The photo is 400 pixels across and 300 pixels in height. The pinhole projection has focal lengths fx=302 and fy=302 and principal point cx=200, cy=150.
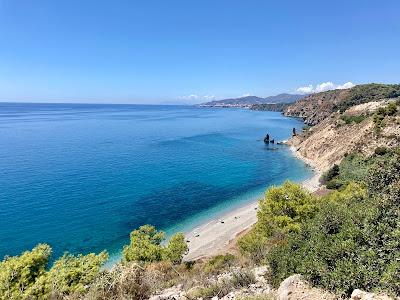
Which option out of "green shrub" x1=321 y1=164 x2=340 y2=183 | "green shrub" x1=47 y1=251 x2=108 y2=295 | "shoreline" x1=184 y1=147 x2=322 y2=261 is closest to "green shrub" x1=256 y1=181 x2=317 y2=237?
"shoreline" x1=184 y1=147 x2=322 y2=261

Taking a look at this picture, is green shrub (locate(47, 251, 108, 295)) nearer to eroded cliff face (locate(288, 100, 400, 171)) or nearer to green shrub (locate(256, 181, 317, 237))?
green shrub (locate(256, 181, 317, 237))

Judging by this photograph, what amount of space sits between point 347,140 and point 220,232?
5786 cm

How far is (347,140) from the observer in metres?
88.6

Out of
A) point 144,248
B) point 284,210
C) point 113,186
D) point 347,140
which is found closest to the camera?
point 144,248

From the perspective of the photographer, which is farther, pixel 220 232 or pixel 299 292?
pixel 220 232

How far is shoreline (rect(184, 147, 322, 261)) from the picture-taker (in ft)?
145

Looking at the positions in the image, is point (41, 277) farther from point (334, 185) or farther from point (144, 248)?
point (334, 185)

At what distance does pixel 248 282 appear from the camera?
713 inches

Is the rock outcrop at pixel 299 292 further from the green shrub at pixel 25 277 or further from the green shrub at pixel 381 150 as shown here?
the green shrub at pixel 381 150

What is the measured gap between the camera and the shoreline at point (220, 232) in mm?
44256

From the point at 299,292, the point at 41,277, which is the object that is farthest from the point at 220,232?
the point at 299,292

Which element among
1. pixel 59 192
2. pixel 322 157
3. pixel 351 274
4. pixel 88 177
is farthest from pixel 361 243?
pixel 322 157

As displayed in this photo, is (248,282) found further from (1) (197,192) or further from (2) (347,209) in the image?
(1) (197,192)

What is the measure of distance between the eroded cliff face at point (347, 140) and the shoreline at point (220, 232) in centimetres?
3687
